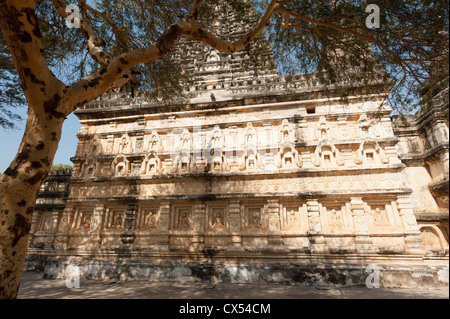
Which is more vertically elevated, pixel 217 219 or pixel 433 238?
pixel 217 219

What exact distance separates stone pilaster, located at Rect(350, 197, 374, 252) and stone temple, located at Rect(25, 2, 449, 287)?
0.09 ft

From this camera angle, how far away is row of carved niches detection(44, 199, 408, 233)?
24.0ft

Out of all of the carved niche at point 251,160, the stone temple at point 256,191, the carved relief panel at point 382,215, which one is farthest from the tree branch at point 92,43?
the carved relief panel at point 382,215

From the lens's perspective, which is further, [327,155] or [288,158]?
[288,158]

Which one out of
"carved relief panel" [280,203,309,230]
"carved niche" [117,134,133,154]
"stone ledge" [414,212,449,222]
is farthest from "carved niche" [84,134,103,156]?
"stone ledge" [414,212,449,222]

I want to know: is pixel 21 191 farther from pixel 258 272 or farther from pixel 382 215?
pixel 382 215

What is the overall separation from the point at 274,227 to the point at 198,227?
2424 millimetres

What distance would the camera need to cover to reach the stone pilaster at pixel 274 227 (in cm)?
735

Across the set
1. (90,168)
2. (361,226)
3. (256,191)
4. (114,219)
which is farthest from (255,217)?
(90,168)

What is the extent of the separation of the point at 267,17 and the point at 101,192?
783cm

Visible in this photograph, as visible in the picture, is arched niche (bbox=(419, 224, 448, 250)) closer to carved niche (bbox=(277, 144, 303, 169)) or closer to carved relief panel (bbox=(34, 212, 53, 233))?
carved niche (bbox=(277, 144, 303, 169))

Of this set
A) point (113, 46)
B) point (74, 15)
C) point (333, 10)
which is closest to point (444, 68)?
point (333, 10)

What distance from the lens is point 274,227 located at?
7598 mm

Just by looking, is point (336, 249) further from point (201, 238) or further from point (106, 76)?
point (106, 76)
